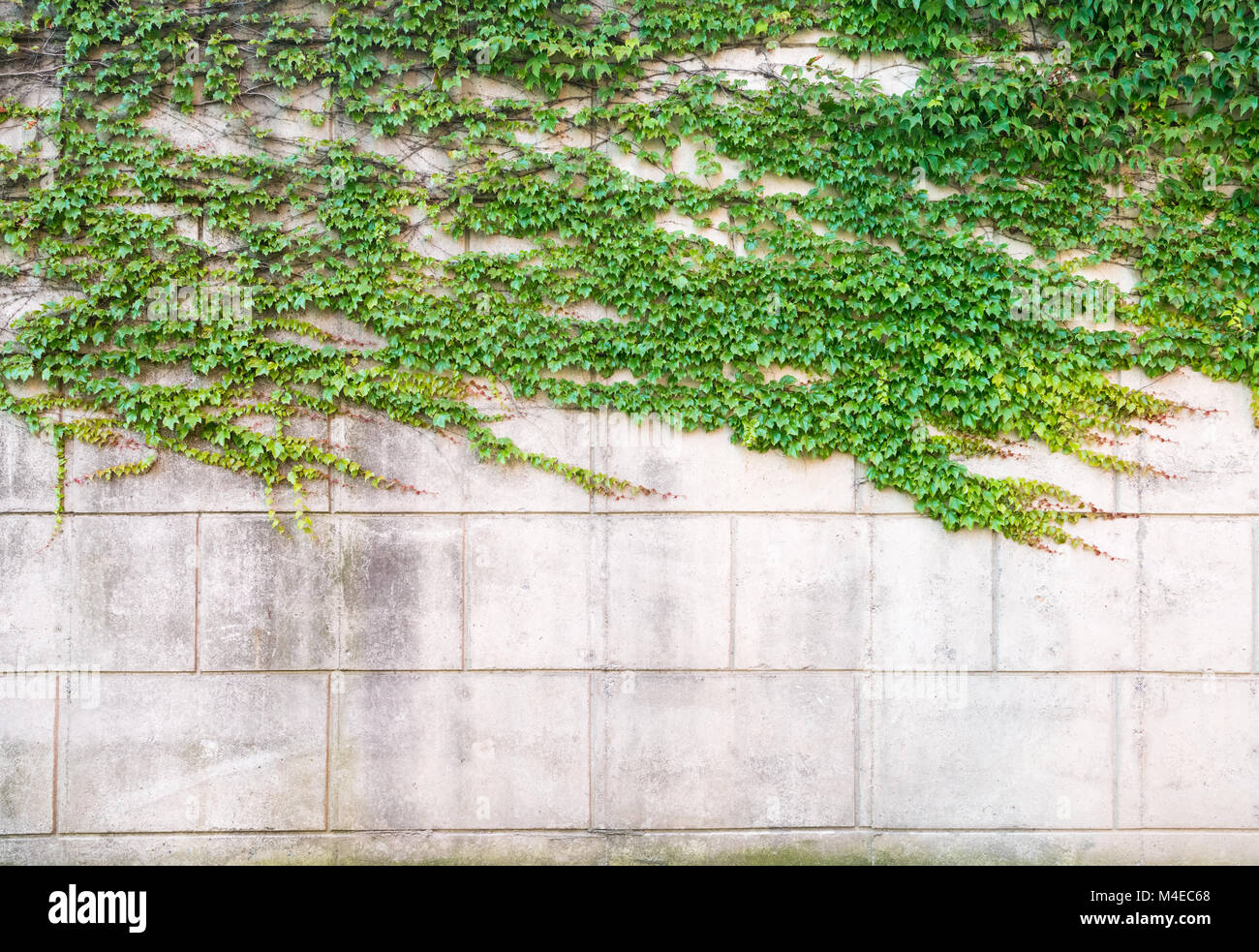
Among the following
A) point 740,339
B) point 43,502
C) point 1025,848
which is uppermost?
point 740,339

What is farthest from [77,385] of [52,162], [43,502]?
[52,162]

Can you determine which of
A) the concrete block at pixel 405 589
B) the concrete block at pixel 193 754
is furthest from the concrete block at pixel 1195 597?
the concrete block at pixel 193 754

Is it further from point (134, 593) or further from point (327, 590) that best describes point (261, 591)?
point (134, 593)

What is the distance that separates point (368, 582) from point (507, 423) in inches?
53.2

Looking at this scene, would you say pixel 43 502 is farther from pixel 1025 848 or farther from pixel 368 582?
pixel 1025 848

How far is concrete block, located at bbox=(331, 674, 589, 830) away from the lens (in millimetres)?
4957

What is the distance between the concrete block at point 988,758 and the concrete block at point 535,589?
1.91 metres

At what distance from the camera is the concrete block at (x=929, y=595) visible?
4.98 meters

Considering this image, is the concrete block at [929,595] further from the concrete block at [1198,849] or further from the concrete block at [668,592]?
the concrete block at [1198,849]

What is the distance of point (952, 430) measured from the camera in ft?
16.3

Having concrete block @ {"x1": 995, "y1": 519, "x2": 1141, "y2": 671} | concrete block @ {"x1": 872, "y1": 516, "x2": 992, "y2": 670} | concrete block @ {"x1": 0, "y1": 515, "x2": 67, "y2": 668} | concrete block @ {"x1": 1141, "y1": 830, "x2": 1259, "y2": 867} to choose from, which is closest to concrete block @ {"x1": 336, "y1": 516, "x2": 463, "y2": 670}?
concrete block @ {"x1": 0, "y1": 515, "x2": 67, "y2": 668}

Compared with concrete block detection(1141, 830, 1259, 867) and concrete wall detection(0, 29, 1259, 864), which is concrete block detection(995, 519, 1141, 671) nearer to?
concrete wall detection(0, 29, 1259, 864)

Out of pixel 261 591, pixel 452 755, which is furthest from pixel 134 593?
pixel 452 755

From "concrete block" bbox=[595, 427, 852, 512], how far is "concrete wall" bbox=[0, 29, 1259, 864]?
0.06ft
